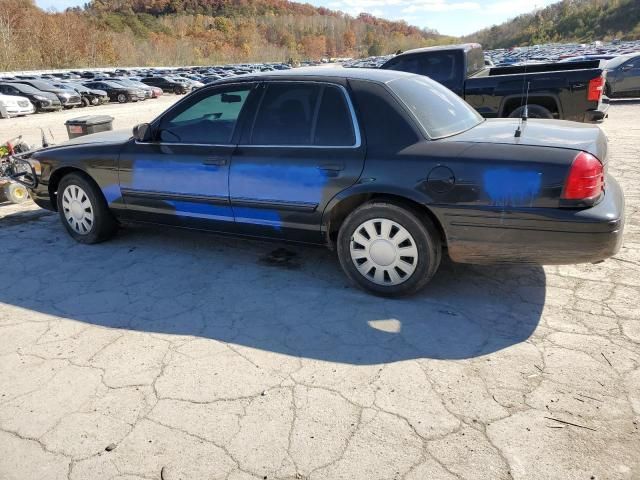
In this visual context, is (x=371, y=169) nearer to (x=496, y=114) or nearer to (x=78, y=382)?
(x=78, y=382)

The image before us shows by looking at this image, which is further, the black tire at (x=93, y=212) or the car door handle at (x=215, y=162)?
the black tire at (x=93, y=212)

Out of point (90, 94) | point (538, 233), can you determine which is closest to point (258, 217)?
point (538, 233)

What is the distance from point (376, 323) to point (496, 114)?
6.34 metres

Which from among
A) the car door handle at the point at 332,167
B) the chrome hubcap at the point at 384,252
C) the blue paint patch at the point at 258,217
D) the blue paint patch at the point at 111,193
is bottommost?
the chrome hubcap at the point at 384,252

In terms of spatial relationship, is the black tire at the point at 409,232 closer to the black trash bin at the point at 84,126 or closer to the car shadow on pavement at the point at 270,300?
the car shadow on pavement at the point at 270,300

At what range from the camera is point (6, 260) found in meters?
4.63

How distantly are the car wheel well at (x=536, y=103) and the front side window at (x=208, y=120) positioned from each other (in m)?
5.77

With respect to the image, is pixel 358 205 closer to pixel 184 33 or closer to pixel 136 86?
pixel 136 86

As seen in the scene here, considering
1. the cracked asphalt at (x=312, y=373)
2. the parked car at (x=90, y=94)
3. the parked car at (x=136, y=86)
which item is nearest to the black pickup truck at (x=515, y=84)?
the cracked asphalt at (x=312, y=373)

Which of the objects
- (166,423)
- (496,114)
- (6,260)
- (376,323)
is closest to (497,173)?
(376,323)

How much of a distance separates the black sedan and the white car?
64.1 feet

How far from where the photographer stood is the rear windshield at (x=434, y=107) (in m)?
3.53

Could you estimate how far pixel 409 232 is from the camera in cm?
343

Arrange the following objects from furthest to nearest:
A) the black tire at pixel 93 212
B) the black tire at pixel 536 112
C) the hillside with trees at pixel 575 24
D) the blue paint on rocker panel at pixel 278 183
Answer: the hillside with trees at pixel 575 24 < the black tire at pixel 536 112 < the black tire at pixel 93 212 < the blue paint on rocker panel at pixel 278 183
